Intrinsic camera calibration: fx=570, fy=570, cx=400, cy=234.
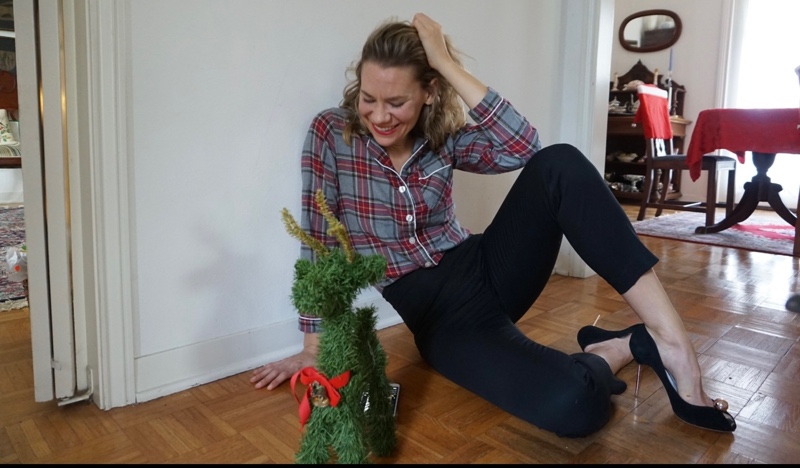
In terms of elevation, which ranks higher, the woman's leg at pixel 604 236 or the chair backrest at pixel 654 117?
the chair backrest at pixel 654 117

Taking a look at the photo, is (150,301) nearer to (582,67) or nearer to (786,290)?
(582,67)

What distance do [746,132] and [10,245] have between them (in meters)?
3.52

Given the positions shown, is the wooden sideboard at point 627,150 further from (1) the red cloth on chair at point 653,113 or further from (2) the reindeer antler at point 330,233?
(2) the reindeer antler at point 330,233

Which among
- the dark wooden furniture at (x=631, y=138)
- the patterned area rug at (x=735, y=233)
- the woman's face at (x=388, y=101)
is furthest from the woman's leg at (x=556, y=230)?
the dark wooden furniture at (x=631, y=138)

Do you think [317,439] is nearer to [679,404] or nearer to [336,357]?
[336,357]

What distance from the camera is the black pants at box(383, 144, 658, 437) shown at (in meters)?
0.91

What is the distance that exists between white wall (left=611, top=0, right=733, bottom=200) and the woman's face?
4.26 m

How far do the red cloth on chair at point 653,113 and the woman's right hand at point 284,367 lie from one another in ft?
10.3

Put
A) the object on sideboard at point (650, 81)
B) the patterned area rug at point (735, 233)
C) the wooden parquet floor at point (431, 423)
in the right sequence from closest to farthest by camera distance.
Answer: the wooden parquet floor at point (431, 423) < the patterned area rug at point (735, 233) < the object on sideboard at point (650, 81)

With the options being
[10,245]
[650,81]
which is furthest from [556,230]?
[650,81]

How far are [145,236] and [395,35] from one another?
0.59 metres

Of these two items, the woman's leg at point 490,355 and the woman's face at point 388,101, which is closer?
the woman's leg at point 490,355

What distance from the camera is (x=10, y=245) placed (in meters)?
2.45

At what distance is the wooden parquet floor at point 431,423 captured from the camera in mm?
883
